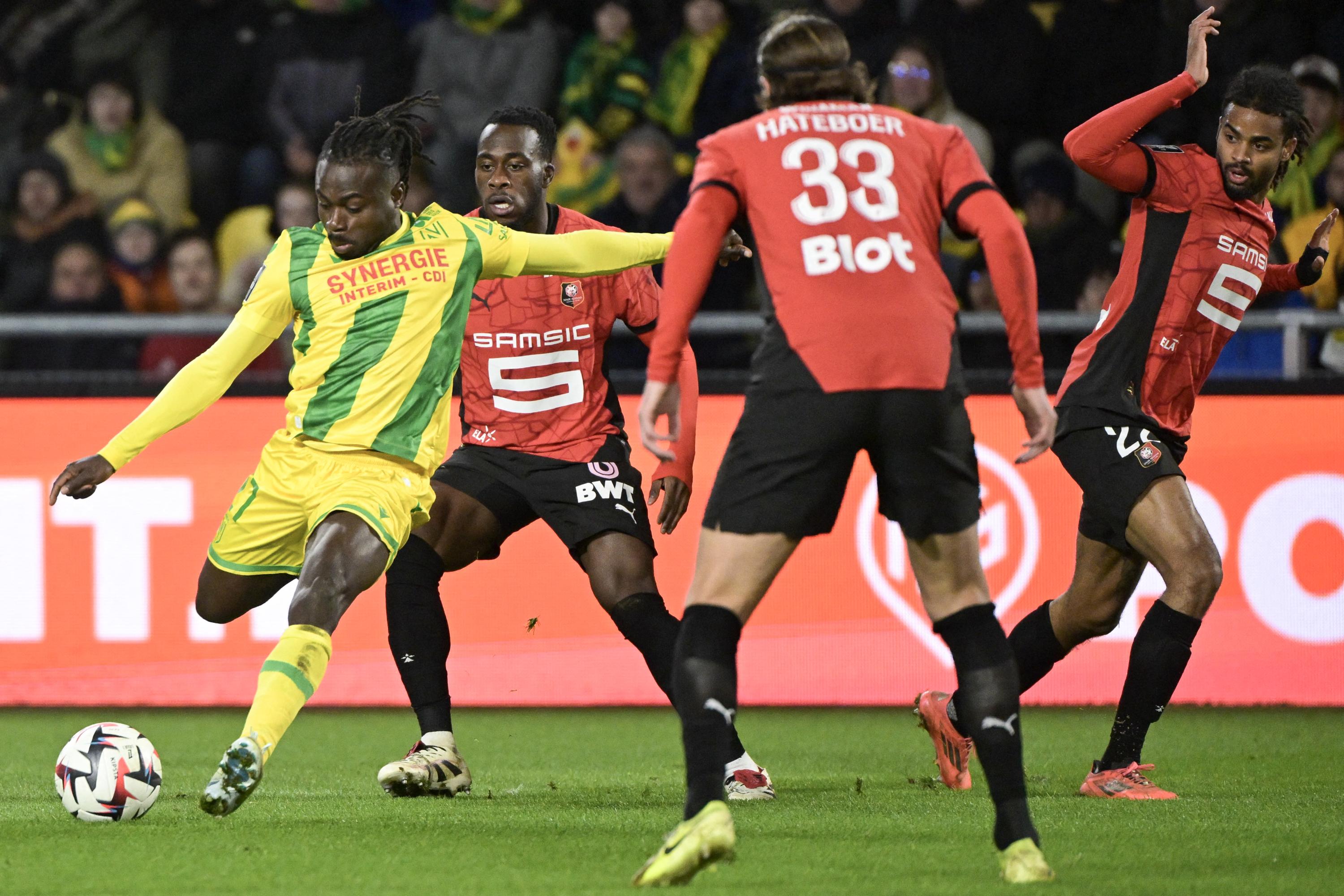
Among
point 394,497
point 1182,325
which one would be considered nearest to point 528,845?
point 394,497

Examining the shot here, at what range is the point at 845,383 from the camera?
4.04 metres

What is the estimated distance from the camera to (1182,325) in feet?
19.1

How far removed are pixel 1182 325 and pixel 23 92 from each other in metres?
8.26

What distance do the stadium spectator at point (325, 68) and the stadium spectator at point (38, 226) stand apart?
1.23 meters

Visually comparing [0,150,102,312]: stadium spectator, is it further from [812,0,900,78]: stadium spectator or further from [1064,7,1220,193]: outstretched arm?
[1064,7,1220,193]: outstretched arm

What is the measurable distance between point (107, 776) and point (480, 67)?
6676 millimetres

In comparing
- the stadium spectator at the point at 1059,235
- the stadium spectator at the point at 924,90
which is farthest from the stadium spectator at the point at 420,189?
the stadium spectator at the point at 1059,235

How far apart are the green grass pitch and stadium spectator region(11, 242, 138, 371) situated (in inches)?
111

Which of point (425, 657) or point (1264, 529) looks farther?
point (1264, 529)

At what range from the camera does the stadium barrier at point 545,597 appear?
804 cm

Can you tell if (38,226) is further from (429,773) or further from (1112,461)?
(1112,461)

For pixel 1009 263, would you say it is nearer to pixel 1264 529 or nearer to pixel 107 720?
pixel 1264 529

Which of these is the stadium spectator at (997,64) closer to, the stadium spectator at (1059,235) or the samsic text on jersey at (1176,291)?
the stadium spectator at (1059,235)

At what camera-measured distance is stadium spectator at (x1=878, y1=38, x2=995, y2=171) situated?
9.43 meters
